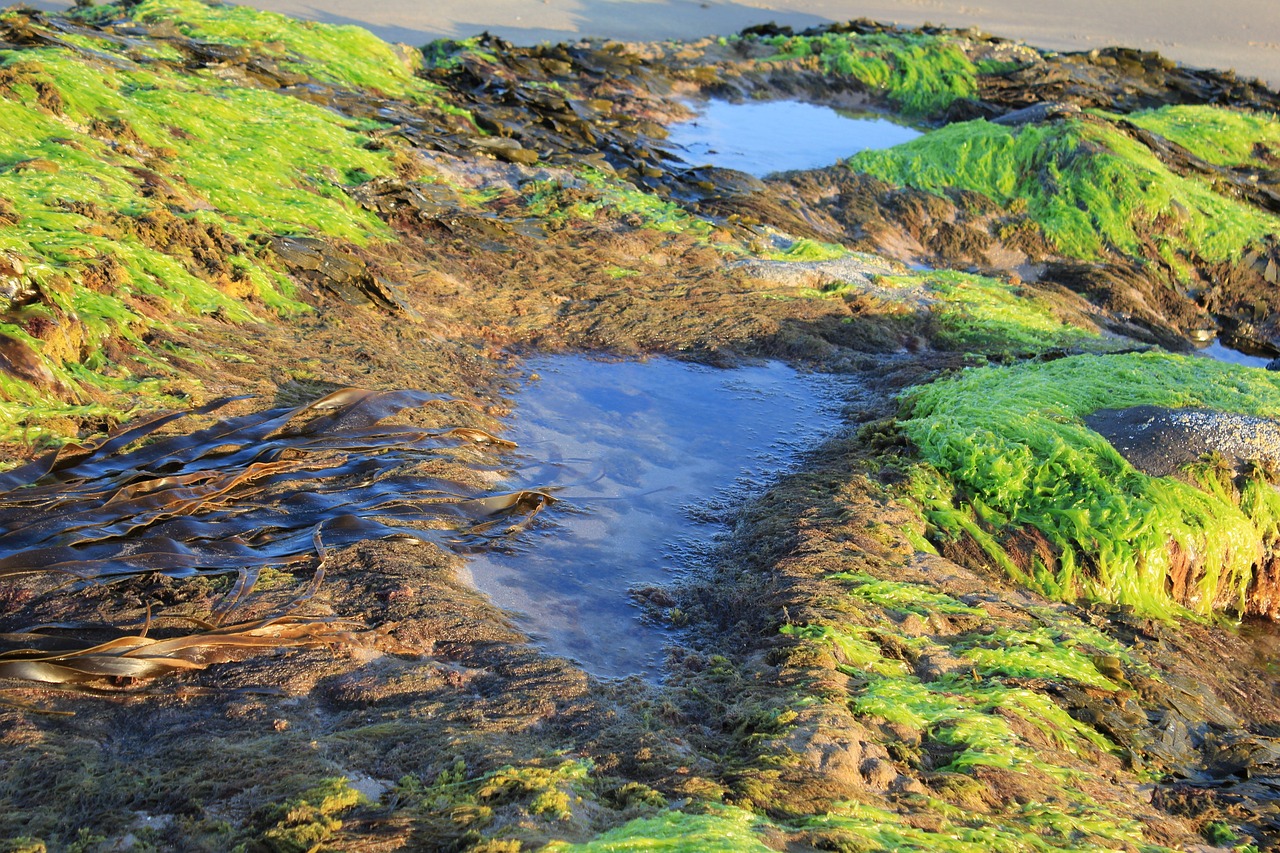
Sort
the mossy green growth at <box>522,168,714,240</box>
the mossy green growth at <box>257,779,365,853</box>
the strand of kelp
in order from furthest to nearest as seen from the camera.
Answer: the mossy green growth at <box>522,168,714,240</box> → the strand of kelp → the mossy green growth at <box>257,779,365,853</box>

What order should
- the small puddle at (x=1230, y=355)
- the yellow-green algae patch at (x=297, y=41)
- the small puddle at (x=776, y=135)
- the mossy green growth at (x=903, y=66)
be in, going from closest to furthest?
the small puddle at (x=1230, y=355)
the yellow-green algae patch at (x=297, y=41)
the small puddle at (x=776, y=135)
the mossy green growth at (x=903, y=66)

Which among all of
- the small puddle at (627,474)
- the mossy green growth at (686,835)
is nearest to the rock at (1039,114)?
the small puddle at (627,474)

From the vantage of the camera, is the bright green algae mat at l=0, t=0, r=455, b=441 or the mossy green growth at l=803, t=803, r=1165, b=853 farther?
the bright green algae mat at l=0, t=0, r=455, b=441

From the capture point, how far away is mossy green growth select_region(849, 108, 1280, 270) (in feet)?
32.1

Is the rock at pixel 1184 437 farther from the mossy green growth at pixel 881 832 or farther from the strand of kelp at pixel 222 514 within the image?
the strand of kelp at pixel 222 514

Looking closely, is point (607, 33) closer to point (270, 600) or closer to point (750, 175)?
point (750, 175)

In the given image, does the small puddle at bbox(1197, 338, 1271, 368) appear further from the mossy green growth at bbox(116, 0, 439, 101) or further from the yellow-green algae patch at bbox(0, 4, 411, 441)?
the mossy green growth at bbox(116, 0, 439, 101)

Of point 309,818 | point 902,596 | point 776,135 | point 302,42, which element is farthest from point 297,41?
point 309,818

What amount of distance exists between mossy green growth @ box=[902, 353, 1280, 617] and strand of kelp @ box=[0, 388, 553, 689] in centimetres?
211

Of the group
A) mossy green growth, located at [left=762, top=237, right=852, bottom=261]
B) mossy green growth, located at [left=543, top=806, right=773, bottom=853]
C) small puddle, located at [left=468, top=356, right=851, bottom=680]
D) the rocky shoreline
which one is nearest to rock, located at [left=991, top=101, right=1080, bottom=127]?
the rocky shoreline

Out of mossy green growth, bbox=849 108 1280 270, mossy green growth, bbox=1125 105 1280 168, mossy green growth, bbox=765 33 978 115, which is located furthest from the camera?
mossy green growth, bbox=765 33 978 115

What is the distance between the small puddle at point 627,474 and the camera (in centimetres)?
362

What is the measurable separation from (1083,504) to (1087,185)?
666 cm

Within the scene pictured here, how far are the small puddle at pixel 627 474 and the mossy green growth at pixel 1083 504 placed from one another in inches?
34.3
